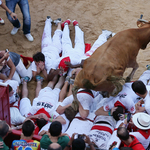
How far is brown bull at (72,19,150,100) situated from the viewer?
2.96 meters

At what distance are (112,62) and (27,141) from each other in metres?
1.61

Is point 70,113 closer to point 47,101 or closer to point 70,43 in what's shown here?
point 47,101

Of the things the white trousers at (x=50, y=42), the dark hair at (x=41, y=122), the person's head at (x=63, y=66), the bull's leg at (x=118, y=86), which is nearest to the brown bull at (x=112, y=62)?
the bull's leg at (x=118, y=86)

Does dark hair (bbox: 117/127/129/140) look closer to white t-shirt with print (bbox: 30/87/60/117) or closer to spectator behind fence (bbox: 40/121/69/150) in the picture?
spectator behind fence (bbox: 40/121/69/150)

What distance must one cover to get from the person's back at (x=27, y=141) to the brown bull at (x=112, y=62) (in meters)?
1.01

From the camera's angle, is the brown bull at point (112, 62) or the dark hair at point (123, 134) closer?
the dark hair at point (123, 134)

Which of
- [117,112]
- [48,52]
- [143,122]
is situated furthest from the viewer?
[48,52]

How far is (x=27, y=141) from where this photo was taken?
8.02 ft

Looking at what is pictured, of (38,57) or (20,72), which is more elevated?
(38,57)

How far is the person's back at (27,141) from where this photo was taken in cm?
241

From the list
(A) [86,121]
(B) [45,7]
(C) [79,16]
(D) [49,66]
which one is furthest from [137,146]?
(B) [45,7]

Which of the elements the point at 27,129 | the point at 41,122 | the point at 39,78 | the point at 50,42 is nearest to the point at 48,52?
the point at 50,42

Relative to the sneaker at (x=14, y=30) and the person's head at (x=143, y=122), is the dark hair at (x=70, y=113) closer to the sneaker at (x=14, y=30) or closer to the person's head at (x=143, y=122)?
the person's head at (x=143, y=122)

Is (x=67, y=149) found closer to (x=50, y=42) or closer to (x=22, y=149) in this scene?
(x=22, y=149)
